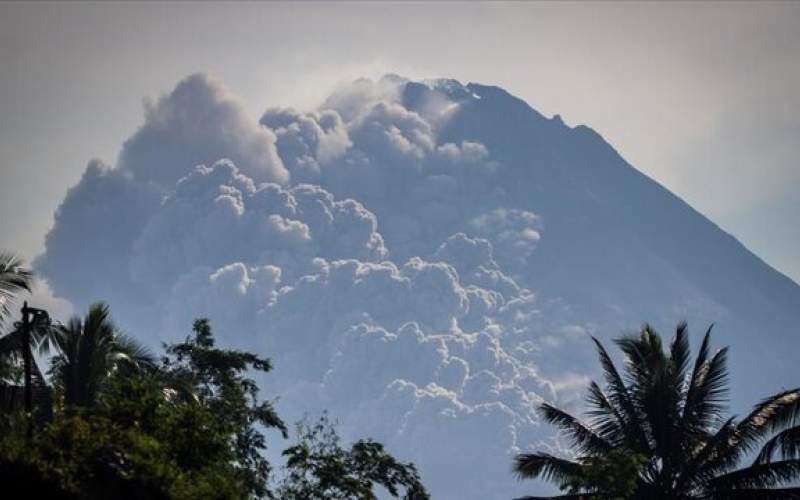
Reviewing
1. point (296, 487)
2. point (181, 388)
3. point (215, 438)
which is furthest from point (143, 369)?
point (215, 438)

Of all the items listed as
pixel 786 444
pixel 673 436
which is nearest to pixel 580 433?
pixel 673 436

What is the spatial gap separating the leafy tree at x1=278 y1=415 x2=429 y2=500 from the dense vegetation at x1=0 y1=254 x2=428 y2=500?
1.5 inches

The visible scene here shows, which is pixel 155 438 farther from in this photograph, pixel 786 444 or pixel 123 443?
pixel 786 444

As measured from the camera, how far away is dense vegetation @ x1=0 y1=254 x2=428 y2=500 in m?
22.9

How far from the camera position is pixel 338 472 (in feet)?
102

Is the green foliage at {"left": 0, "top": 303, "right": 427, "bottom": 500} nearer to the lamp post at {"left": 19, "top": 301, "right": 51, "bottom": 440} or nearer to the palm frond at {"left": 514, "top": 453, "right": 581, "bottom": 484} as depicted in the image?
the lamp post at {"left": 19, "top": 301, "right": 51, "bottom": 440}

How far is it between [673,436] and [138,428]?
1622 cm

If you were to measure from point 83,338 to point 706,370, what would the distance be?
17288mm

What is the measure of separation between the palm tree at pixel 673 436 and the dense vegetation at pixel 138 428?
16.0 feet

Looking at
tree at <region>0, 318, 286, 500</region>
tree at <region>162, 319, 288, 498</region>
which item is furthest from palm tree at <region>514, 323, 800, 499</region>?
tree at <region>0, 318, 286, 500</region>

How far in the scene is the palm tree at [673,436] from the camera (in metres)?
33.4

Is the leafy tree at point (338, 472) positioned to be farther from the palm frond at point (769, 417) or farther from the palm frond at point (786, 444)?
the palm frond at point (786, 444)

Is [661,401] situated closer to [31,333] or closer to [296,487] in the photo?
[296,487]

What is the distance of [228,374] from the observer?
138 feet
